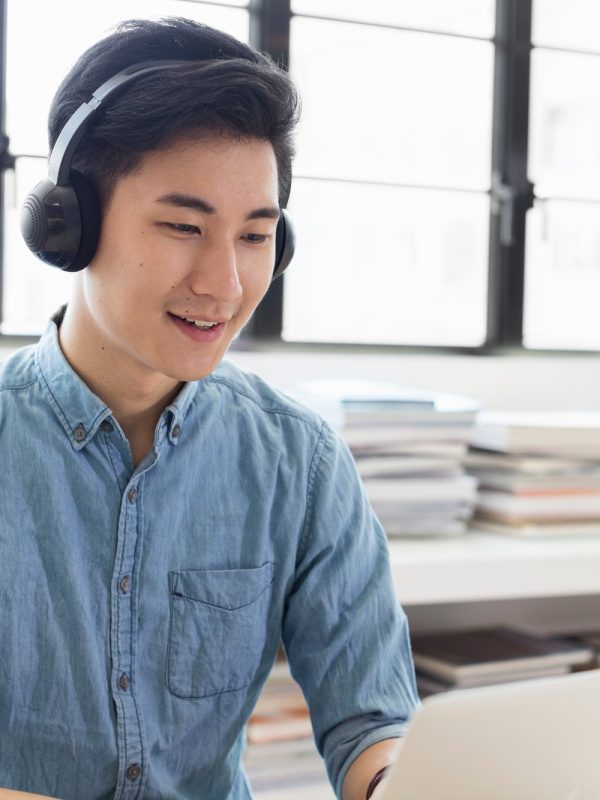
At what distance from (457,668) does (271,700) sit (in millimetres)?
344

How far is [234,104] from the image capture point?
104 centimetres

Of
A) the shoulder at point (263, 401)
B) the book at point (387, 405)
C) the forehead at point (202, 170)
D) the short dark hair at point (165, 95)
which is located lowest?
the book at point (387, 405)

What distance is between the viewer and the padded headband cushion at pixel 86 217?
1.05 metres

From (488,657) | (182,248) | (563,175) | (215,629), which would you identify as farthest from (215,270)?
(563,175)

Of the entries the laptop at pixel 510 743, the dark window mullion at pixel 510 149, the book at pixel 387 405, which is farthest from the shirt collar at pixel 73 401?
the dark window mullion at pixel 510 149

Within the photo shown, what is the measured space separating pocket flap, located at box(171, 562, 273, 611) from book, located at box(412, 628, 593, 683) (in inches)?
31.7

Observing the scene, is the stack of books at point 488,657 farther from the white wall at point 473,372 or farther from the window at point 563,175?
the window at point 563,175

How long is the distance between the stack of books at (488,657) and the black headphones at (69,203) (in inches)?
43.9

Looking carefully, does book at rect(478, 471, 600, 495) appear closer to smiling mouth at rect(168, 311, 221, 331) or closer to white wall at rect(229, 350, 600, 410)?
white wall at rect(229, 350, 600, 410)

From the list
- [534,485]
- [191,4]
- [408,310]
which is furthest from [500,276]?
[191,4]

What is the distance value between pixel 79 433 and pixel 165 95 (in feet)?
1.14

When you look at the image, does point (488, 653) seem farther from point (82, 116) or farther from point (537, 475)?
point (82, 116)

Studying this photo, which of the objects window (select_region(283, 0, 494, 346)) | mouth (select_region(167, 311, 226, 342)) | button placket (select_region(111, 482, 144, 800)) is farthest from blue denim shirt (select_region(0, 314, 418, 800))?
window (select_region(283, 0, 494, 346))

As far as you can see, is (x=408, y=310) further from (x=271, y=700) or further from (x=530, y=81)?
(x=271, y=700)
